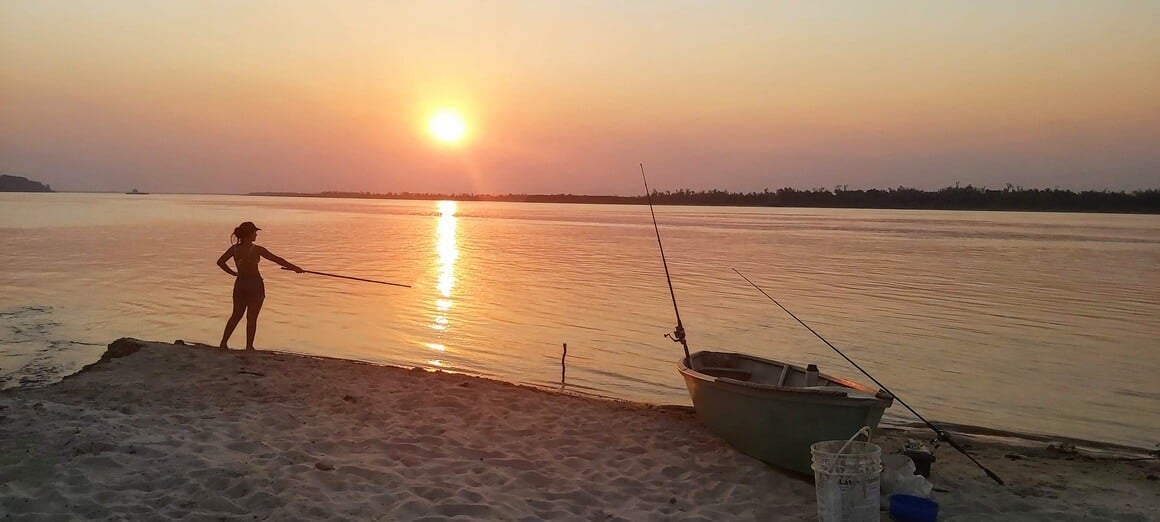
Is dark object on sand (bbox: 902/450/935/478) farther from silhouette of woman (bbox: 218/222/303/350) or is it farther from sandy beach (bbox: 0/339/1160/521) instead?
silhouette of woman (bbox: 218/222/303/350)

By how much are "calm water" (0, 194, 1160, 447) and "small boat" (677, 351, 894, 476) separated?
2255mm

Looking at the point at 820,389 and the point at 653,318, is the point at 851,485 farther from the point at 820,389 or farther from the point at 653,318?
the point at 653,318

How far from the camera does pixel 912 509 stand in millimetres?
5496

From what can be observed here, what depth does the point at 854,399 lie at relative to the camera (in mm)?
5863

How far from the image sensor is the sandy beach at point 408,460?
5.22m

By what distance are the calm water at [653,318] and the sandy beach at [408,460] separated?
5.97 ft

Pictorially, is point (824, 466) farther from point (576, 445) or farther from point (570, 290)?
point (570, 290)

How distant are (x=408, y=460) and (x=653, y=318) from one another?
31.4ft

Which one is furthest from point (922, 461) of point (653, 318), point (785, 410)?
point (653, 318)

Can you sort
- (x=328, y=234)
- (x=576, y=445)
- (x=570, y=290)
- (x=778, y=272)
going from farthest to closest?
(x=328, y=234)
(x=778, y=272)
(x=570, y=290)
(x=576, y=445)

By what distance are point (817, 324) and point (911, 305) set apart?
3605 millimetres

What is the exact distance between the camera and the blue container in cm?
546

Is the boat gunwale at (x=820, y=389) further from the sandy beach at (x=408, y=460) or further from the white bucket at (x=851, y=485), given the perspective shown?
the white bucket at (x=851, y=485)

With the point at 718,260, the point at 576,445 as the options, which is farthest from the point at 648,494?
the point at 718,260
